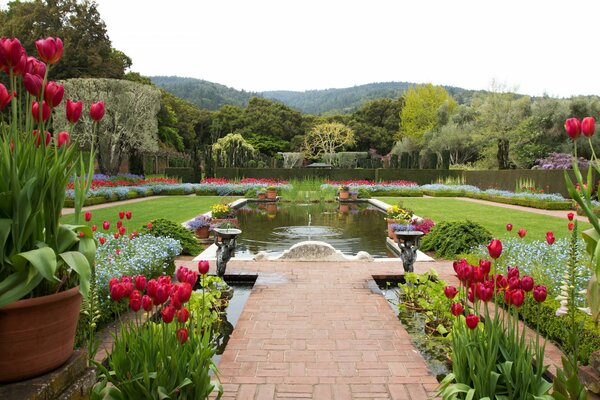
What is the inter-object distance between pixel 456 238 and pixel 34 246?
6.40m

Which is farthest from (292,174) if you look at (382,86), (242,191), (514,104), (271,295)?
(382,86)

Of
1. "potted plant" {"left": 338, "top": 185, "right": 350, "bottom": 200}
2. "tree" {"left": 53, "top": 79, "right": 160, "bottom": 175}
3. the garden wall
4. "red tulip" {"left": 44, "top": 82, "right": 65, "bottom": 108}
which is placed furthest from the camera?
the garden wall

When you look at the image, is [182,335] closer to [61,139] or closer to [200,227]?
[61,139]

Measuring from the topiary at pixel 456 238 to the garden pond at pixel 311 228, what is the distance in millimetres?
787

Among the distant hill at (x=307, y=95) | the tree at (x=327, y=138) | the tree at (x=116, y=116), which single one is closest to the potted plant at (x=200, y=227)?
the tree at (x=116, y=116)

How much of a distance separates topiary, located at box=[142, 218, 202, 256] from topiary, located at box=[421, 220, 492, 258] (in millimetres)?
3810

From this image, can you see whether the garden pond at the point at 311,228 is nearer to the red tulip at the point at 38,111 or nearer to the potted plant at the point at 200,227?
the potted plant at the point at 200,227

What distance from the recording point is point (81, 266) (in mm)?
1642

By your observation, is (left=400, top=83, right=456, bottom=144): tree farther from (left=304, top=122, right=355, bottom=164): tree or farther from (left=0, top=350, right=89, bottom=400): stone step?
(left=0, top=350, right=89, bottom=400): stone step

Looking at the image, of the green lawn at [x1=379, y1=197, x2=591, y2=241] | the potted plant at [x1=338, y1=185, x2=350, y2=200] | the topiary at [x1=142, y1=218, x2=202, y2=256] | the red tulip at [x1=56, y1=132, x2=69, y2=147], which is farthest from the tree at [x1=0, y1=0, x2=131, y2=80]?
the red tulip at [x1=56, y1=132, x2=69, y2=147]

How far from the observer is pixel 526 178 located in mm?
18859

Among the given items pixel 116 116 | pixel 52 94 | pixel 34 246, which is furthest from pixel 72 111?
pixel 116 116

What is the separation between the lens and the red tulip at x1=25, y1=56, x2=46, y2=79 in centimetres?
181

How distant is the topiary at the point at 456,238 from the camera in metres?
6.93
